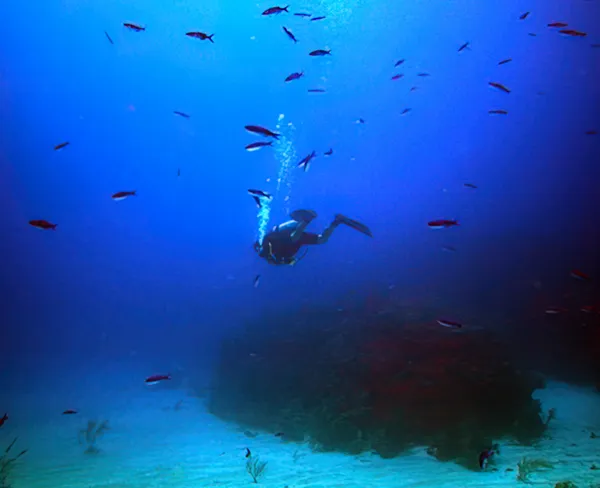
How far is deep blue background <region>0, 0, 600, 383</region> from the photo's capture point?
23188 mm

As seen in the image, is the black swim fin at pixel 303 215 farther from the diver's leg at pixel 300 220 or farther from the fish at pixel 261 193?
the fish at pixel 261 193

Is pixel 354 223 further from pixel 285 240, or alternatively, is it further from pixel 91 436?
pixel 91 436

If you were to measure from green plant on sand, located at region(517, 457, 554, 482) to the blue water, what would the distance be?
14.7 feet

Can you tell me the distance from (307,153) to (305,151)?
11.2ft

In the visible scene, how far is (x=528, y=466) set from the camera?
6.09m

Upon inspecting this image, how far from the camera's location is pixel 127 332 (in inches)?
1929

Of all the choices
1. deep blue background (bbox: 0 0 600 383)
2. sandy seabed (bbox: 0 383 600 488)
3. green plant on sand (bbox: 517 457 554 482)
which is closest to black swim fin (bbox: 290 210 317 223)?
deep blue background (bbox: 0 0 600 383)

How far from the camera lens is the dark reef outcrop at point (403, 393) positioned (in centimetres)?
761

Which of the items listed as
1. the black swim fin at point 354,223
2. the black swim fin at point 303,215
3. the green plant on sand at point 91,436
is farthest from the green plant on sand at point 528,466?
the green plant on sand at point 91,436

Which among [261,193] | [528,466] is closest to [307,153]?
[261,193]

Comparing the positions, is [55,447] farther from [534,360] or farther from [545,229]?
[545,229]

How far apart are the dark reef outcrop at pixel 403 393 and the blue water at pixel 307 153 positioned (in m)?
1.90

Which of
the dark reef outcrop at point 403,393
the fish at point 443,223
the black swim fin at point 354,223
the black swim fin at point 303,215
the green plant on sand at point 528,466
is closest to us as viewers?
the fish at point 443,223

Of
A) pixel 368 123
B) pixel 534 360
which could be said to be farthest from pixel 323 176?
pixel 534 360
